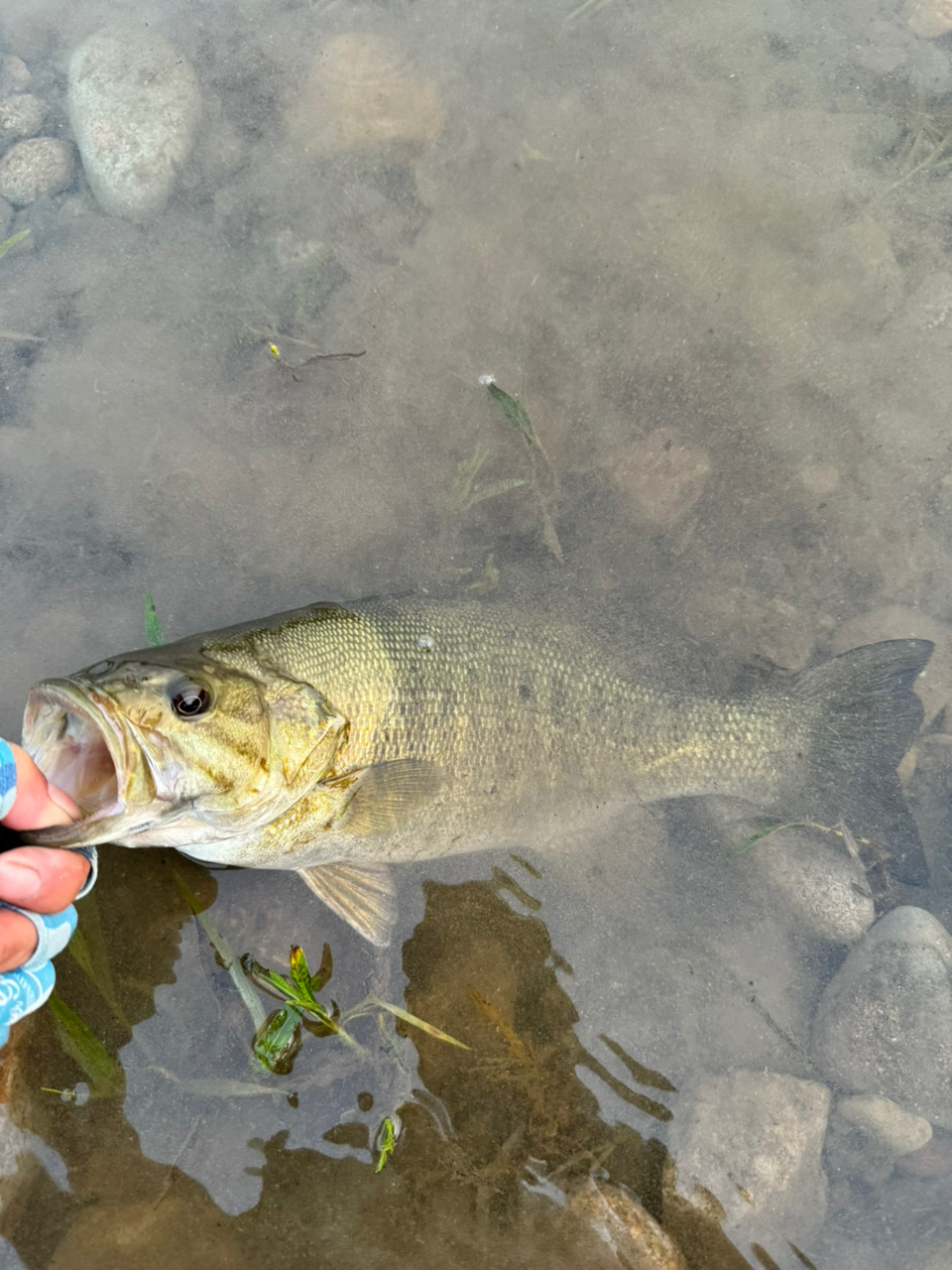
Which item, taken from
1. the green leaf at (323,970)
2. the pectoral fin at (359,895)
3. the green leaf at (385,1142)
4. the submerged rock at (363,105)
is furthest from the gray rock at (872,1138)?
the submerged rock at (363,105)

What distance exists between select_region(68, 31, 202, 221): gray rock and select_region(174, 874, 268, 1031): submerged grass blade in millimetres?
3409

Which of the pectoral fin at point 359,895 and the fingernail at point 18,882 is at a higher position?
the fingernail at point 18,882

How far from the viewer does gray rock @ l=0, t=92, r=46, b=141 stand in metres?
4.11

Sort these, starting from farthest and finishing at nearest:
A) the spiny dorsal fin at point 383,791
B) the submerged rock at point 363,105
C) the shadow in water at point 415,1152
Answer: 1. the submerged rock at point 363,105
2. the spiny dorsal fin at point 383,791
3. the shadow in water at point 415,1152

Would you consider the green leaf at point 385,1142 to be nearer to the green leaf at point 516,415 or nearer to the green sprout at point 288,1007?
the green sprout at point 288,1007

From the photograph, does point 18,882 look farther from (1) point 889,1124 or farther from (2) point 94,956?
(1) point 889,1124

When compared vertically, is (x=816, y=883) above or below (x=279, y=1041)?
above

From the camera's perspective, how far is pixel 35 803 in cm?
222

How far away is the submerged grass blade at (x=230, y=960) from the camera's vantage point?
3051 millimetres

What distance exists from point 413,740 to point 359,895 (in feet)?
2.48

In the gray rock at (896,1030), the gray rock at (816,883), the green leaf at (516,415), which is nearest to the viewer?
the gray rock at (896,1030)

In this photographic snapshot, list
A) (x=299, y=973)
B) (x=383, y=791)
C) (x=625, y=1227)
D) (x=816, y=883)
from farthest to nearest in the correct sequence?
1. (x=816, y=883)
2. (x=383, y=791)
3. (x=299, y=973)
4. (x=625, y=1227)

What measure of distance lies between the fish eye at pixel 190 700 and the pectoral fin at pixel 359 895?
106 cm

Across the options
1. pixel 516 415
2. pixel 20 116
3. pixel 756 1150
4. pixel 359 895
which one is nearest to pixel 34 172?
pixel 20 116
